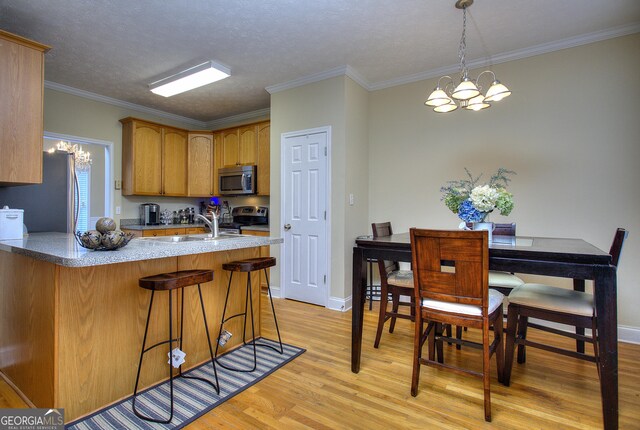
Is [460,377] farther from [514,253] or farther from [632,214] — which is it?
[632,214]

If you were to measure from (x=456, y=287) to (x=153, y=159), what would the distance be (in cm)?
446

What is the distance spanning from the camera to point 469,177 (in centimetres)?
346

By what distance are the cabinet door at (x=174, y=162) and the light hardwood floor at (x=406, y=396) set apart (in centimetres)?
326

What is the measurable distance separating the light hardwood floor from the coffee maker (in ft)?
9.90

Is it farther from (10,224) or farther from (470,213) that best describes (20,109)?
(470,213)

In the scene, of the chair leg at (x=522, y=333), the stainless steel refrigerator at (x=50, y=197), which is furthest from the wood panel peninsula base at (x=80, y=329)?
the chair leg at (x=522, y=333)

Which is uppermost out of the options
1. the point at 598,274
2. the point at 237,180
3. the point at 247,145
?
the point at 247,145

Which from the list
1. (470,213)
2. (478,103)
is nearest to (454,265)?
(470,213)

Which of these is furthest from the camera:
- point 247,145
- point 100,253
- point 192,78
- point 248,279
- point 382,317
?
point 247,145

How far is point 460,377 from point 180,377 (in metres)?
1.83

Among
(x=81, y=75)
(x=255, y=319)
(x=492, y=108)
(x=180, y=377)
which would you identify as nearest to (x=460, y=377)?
(x=255, y=319)

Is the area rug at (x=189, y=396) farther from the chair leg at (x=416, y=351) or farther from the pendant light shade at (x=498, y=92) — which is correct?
the pendant light shade at (x=498, y=92)

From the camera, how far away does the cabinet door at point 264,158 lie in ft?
15.0

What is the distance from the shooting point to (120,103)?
14.9 ft
